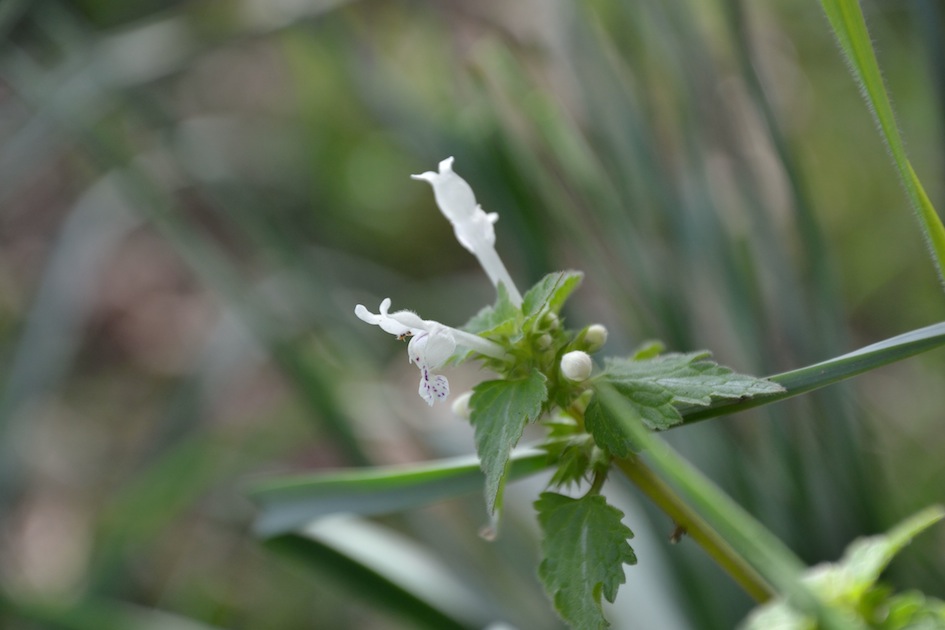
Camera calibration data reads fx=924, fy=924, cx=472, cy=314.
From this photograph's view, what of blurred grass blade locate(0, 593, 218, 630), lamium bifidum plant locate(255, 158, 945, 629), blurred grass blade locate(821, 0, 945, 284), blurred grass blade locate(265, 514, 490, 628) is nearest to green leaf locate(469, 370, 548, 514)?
lamium bifidum plant locate(255, 158, 945, 629)

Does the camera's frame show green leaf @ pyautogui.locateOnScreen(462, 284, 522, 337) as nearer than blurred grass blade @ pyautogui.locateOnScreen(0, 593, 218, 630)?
Yes

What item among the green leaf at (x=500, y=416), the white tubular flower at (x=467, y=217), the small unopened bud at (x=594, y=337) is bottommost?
the green leaf at (x=500, y=416)

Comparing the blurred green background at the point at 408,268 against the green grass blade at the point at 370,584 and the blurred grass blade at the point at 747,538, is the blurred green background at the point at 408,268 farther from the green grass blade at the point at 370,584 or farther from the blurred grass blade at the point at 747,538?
the blurred grass blade at the point at 747,538

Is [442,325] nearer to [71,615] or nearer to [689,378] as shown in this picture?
[689,378]

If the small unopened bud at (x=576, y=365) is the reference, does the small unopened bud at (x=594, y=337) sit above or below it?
above

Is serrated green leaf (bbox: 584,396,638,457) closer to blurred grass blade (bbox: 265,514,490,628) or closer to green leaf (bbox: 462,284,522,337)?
green leaf (bbox: 462,284,522,337)

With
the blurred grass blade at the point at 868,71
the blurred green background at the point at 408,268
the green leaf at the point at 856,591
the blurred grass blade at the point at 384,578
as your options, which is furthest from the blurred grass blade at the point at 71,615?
the blurred grass blade at the point at 868,71
